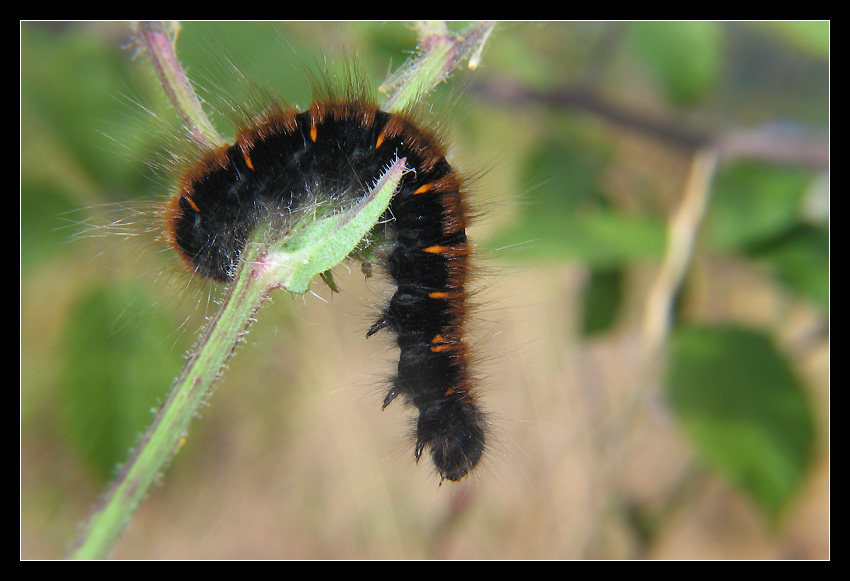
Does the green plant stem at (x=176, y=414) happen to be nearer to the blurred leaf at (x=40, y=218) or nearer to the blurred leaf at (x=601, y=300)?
the blurred leaf at (x=40, y=218)

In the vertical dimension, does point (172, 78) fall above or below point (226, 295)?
above

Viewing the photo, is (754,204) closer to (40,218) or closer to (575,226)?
(575,226)

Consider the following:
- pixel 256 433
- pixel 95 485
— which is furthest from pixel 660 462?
pixel 95 485

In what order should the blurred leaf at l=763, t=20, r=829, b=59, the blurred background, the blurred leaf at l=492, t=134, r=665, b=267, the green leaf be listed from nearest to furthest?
the green leaf, the blurred background, the blurred leaf at l=763, t=20, r=829, b=59, the blurred leaf at l=492, t=134, r=665, b=267

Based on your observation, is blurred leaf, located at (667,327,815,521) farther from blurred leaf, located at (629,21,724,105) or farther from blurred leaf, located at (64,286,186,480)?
blurred leaf, located at (64,286,186,480)

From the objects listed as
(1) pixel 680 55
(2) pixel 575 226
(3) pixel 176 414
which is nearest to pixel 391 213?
(3) pixel 176 414

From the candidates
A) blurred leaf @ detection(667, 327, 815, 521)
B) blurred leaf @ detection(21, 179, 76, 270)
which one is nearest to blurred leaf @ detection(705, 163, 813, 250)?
blurred leaf @ detection(667, 327, 815, 521)
